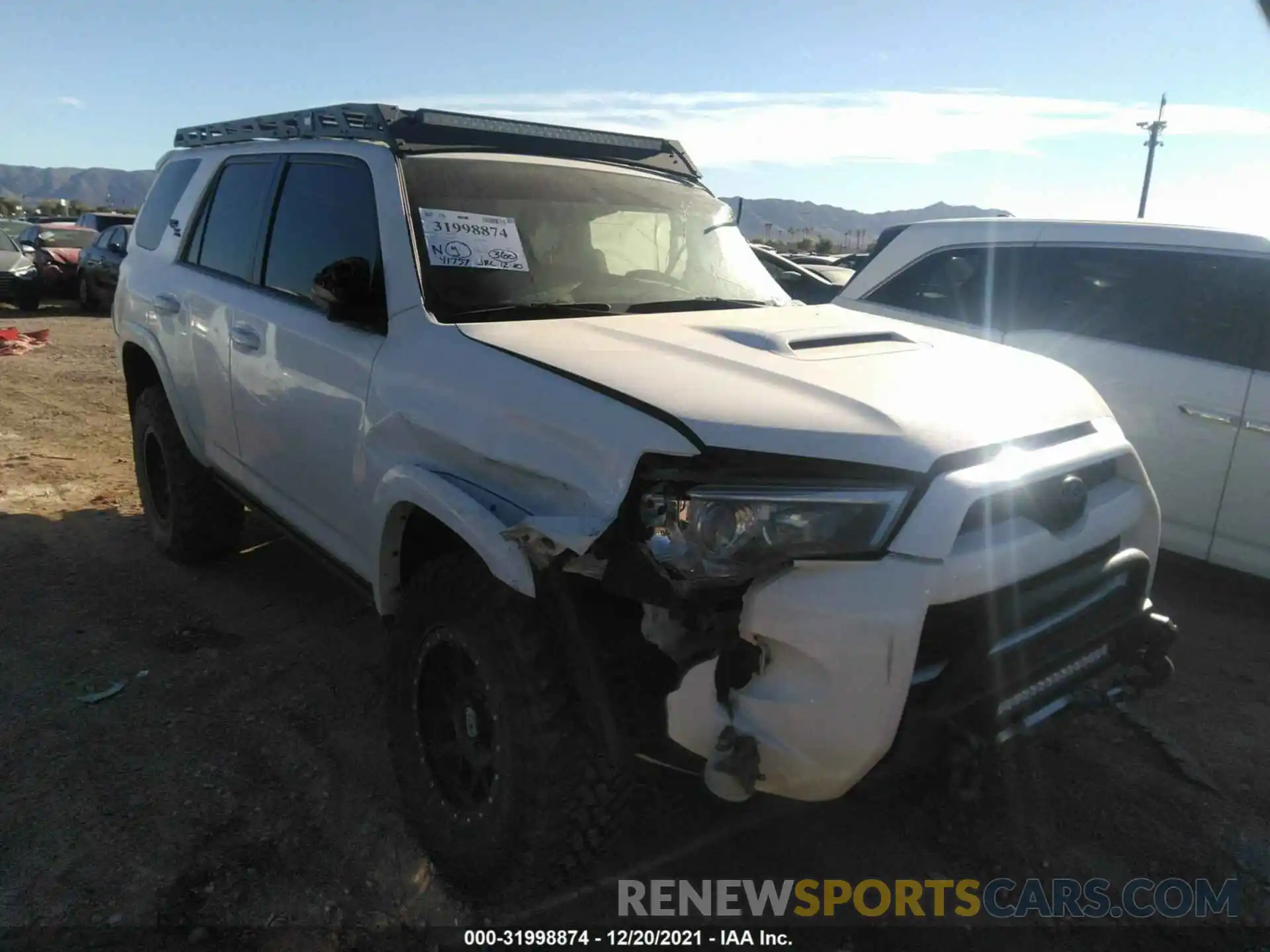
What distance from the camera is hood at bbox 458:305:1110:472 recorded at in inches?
78.7

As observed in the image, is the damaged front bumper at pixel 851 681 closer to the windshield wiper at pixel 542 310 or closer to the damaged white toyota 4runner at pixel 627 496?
the damaged white toyota 4runner at pixel 627 496

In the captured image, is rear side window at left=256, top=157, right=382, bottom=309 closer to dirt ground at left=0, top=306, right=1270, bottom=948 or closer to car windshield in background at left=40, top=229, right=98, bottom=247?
dirt ground at left=0, top=306, right=1270, bottom=948

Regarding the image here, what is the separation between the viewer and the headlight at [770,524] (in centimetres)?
193

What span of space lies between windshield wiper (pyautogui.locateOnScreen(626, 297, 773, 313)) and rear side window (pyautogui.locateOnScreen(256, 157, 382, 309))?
85 cm

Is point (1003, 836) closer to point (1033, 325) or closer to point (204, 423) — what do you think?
point (1033, 325)

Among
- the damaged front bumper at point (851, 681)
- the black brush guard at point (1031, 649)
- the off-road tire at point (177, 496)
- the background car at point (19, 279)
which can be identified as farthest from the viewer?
the background car at point (19, 279)

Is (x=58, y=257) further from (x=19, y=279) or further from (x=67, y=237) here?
(x=67, y=237)

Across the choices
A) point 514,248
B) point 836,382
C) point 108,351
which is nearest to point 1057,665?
point 836,382

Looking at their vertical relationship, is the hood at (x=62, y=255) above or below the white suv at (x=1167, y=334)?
below

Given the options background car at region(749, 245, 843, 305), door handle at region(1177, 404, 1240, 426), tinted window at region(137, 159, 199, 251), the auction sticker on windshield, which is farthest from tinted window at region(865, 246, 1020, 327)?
tinted window at region(137, 159, 199, 251)

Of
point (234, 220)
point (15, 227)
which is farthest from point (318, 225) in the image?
point (15, 227)

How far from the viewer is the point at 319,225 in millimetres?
3373

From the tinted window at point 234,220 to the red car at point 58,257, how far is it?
553 inches

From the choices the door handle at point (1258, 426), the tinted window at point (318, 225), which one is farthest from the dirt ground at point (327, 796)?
the tinted window at point (318, 225)
